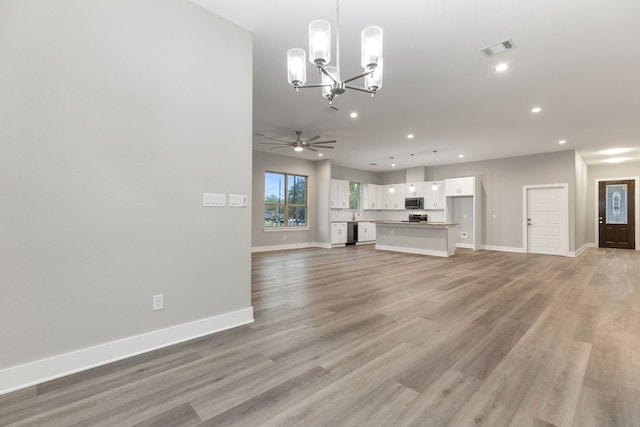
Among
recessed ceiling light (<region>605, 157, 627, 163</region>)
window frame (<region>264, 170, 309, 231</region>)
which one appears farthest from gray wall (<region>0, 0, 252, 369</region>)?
recessed ceiling light (<region>605, 157, 627, 163</region>)

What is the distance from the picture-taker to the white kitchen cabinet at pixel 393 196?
10883mm

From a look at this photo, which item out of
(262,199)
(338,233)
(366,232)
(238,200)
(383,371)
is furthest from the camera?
(366,232)

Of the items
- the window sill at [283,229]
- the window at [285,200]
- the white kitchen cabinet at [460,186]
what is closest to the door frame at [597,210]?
the white kitchen cabinet at [460,186]

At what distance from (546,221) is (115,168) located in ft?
32.4

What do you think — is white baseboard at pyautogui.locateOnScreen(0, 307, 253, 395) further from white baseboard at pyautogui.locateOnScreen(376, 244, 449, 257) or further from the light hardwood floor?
white baseboard at pyautogui.locateOnScreen(376, 244, 449, 257)

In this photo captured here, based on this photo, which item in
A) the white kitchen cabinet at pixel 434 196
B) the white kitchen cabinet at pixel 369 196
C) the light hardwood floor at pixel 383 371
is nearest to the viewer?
the light hardwood floor at pixel 383 371

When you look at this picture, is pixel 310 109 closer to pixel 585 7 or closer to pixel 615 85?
pixel 585 7

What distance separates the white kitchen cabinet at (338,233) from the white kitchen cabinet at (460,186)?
11.8 feet

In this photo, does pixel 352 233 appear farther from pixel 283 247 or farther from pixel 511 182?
pixel 511 182

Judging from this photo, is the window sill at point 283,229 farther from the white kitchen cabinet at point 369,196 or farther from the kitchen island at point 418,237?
the white kitchen cabinet at point 369,196

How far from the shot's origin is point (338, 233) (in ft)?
31.7

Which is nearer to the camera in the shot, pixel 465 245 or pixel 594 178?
pixel 465 245

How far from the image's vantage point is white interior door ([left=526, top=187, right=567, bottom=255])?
7.79 m

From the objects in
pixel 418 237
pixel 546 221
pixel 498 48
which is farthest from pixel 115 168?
pixel 546 221
